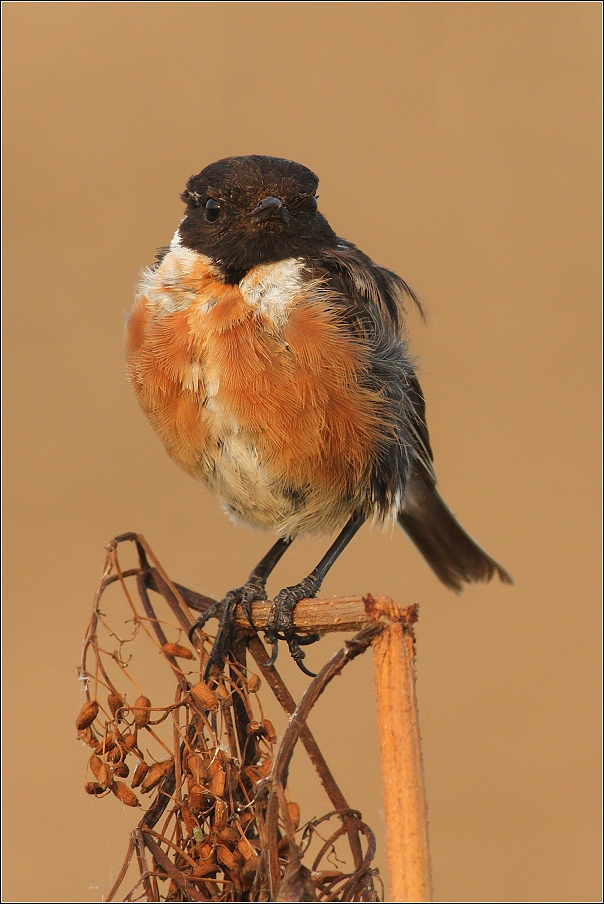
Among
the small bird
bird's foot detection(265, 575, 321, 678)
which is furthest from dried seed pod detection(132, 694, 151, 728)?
the small bird

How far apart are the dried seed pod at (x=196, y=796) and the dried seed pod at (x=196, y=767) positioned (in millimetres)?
17

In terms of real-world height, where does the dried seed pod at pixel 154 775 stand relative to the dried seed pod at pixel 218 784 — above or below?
above

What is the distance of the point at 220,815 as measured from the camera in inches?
72.0

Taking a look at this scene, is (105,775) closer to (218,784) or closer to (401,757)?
(218,784)

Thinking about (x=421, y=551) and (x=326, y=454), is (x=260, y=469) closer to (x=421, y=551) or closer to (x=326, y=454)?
(x=326, y=454)

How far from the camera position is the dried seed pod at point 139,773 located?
6.34 feet

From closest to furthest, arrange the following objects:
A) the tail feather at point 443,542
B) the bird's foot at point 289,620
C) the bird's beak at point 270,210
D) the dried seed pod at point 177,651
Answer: the dried seed pod at point 177,651 → the bird's foot at point 289,620 → the bird's beak at point 270,210 → the tail feather at point 443,542

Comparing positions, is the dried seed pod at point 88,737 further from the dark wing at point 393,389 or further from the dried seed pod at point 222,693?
the dark wing at point 393,389

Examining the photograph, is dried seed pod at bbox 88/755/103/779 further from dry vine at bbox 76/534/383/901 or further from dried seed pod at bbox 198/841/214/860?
dried seed pod at bbox 198/841/214/860

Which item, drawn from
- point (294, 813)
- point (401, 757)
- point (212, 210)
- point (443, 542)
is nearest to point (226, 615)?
point (294, 813)

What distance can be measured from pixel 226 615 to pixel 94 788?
636mm

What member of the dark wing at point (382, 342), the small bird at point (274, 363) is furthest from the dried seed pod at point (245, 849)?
the dark wing at point (382, 342)

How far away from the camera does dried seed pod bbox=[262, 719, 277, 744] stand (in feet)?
6.41

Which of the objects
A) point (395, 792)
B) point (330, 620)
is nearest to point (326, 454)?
point (330, 620)
